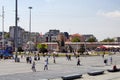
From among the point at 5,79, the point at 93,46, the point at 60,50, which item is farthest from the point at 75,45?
the point at 5,79

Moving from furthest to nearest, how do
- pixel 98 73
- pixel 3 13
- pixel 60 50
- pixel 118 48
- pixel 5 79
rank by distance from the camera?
pixel 118 48
pixel 60 50
pixel 3 13
pixel 98 73
pixel 5 79

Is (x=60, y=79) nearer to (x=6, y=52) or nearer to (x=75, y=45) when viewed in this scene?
(x=6, y=52)

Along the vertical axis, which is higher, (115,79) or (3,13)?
(3,13)

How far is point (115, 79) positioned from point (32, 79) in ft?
26.9

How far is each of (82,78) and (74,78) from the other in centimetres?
128

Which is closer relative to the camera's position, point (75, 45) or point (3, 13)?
point (3, 13)

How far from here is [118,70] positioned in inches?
1613

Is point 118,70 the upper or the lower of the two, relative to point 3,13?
lower

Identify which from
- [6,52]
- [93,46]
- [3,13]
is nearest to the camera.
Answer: [6,52]

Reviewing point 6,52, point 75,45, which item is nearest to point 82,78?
point 6,52

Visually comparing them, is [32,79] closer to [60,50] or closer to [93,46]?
[60,50]

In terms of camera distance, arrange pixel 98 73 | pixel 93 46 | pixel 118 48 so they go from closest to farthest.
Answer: pixel 98 73 → pixel 118 48 → pixel 93 46

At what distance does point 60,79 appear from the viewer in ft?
102

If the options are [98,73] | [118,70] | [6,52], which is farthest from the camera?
[6,52]
